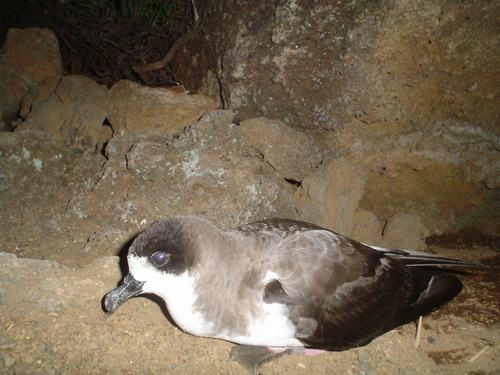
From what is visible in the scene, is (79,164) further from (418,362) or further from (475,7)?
(475,7)

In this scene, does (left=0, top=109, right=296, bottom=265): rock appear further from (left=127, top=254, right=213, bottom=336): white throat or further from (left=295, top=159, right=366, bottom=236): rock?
(left=127, top=254, right=213, bottom=336): white throat

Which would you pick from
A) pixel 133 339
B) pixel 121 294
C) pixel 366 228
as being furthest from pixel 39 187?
pixel 366 228

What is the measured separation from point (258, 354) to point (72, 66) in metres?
5.20

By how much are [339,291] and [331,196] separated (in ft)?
4.22

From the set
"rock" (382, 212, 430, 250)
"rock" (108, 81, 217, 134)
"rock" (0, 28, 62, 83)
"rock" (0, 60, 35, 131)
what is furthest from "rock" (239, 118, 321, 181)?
"rock" (0, 28, 62, 83)

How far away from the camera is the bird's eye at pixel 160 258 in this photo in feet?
6.70

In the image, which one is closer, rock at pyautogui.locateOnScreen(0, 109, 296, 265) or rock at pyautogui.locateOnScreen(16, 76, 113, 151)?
rock at pyautogui.locateOnScreen(0, 109, 296, 265)

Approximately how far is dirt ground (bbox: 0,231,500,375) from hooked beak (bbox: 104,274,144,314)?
269 millimetres

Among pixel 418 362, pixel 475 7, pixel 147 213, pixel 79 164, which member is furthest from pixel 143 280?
pixel 475 7

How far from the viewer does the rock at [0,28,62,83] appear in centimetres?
427

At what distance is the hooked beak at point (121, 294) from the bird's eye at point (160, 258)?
0.77 ft

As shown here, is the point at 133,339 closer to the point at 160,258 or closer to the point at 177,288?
the point at 177,288

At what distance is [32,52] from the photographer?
4.29 metres

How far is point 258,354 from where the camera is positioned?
2389mm
